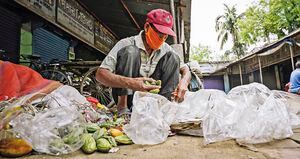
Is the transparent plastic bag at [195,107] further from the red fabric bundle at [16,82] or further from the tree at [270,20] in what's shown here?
the tree at [270,20]

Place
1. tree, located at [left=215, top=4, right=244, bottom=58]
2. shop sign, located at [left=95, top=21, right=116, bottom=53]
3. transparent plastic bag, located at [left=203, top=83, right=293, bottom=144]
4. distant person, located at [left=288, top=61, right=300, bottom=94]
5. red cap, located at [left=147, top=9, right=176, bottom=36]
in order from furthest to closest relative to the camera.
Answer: tree, located at [left=215, top=4, right=244, bottom=58] < shop sign, located at [left=95, top=21, right=116, bottom=53] < distant person, located at [left=288, top=61, right=300, bottom=94] < red cap, located at [left=147, top=9, right=176, bottom=36] < transparent plastic bag, located at [left=203, top=83, right=293, bottom=144]

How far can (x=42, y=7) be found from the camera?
492 centimetres

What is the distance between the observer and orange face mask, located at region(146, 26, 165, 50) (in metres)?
2.47

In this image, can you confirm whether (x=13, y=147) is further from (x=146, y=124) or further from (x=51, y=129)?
(x=146, y=124)

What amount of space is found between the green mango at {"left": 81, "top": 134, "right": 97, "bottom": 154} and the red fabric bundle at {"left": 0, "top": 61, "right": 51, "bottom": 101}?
2.76 ft

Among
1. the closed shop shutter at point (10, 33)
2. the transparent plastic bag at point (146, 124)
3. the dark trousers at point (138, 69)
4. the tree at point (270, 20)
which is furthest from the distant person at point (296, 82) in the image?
the tree at point (270, 20)

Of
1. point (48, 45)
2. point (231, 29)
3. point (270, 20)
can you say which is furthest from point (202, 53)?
point (48, 45)

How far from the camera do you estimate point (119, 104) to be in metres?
2.48

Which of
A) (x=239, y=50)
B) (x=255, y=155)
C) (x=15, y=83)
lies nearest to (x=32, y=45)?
(x=15, y=83)

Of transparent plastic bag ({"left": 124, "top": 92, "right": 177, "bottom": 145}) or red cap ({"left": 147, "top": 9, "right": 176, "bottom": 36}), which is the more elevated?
red cap ({"left": 147, "top": 9, "right": 176, "bottom": 36})

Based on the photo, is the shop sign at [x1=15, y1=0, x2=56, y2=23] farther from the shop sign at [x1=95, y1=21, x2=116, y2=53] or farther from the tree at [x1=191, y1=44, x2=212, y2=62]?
the tree at [x1=191, y1=44, x2=212, y2=62]

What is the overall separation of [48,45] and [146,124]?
208 inches

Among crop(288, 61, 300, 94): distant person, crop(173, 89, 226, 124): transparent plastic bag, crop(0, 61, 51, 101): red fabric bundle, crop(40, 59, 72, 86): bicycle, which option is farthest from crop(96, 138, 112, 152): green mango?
crop(288, 61, 300, 94): distant person

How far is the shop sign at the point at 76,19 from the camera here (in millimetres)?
5785
